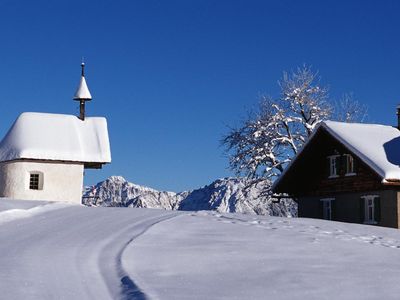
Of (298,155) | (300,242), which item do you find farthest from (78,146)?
A: (300,242)

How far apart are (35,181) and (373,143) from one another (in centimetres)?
1880

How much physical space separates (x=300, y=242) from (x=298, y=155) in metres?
19.0

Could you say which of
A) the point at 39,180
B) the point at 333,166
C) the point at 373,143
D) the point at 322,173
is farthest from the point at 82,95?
the point at 373,143

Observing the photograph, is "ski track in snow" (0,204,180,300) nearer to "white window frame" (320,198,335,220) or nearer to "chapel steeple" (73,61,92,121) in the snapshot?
"white window frame" (320,198,335,220)

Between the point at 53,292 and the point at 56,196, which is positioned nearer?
the point at 53,292

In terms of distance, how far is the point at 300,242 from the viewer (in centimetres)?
1773

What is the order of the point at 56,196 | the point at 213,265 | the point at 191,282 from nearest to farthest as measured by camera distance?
the point at 191,282 → the point at 213,265 → the point at 56,196

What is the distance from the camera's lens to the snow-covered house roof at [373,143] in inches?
1245

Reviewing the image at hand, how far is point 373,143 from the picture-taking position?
34562 mm

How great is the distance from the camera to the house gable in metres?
33.8

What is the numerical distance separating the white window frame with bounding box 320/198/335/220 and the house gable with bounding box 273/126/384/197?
363 mm

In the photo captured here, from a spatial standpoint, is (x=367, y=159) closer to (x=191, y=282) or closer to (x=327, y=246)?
(x=327, y=246)

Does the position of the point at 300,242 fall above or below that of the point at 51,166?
below

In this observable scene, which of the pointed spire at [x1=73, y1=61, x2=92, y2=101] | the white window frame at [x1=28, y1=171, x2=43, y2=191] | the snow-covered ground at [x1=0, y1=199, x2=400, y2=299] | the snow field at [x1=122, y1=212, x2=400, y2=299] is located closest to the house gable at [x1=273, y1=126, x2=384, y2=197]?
the snow-covered ground at [x1=0, y1=199, x2=400, y2=299]
